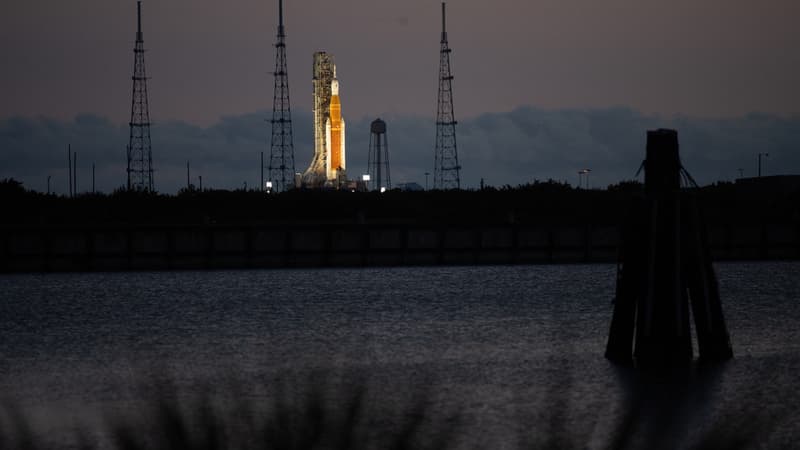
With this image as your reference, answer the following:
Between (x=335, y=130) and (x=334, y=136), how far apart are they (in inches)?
25.2

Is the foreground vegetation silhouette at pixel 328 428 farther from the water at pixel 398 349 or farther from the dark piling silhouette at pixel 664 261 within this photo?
the dark piling silhouette at pixel 664 261

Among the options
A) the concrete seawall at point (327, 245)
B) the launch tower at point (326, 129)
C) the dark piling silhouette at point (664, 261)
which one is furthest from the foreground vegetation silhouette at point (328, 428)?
the launch tower at point (326, 129)

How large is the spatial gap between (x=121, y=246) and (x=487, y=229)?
24.0 m

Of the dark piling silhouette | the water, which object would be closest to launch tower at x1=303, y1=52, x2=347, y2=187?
the water

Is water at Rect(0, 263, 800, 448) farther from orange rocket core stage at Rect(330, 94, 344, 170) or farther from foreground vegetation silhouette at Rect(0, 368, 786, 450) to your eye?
orange rocket core stage at Rect(330, 94, 344, 170)

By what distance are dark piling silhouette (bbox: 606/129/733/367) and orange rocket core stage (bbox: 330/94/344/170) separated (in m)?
95.2

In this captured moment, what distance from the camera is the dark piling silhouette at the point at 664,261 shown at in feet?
67.6

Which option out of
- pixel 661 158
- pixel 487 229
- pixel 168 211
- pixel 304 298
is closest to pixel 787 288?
pixel 487 229

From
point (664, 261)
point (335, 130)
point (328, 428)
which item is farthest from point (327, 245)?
point (328, 428)

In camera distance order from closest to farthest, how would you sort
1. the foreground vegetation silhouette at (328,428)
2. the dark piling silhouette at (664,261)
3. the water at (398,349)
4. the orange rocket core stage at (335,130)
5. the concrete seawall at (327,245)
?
the foreground vegetation silhouette at (328,428) → the water at (398,349) → the dark piling silhouette at (664,261) → the concrete seawall at (327,245) → the orange rocket core stage at (335,130)

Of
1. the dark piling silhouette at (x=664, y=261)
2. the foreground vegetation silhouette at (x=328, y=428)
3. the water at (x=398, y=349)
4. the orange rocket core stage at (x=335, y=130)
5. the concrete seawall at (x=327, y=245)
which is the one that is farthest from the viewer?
the orange rocket core stage at (x=335, y=130)

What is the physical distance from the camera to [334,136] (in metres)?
117

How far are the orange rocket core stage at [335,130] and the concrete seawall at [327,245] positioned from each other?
113 feet

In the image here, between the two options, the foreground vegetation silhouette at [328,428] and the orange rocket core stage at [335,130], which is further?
the orange rocket core stage at [335,130]
